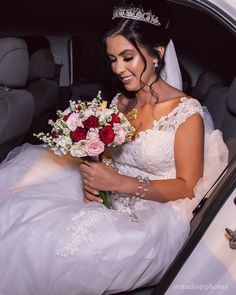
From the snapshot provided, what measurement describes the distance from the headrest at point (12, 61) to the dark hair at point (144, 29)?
651 millimetres

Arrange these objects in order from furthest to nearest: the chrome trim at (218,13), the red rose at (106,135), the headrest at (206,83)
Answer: the headrest at (206,83) → the red rose at (106,135) → the chrome trim at (218,13)

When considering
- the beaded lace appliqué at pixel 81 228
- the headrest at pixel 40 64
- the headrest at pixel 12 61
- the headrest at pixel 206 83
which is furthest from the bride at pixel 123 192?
the headrest at pixel 40 64

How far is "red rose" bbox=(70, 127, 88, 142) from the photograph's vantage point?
1.59 m

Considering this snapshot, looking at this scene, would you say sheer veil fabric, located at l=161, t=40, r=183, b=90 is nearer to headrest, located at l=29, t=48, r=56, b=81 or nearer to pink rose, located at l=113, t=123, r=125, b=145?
pink rose, located at l=113, t=123, r=125, b=145

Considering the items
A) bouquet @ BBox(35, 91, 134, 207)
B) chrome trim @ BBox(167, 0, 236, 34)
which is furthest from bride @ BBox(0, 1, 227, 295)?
chrome trim @ BBox(167, 0, 236, 34)

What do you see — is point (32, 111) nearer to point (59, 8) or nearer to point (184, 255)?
point (59, 8)

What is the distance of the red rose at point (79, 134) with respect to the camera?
1590 mm

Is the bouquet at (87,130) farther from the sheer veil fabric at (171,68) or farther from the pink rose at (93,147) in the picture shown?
the sheer veil fabric at (171,68)

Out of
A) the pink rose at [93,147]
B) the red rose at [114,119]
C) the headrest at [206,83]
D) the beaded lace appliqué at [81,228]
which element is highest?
the red rose at [114,119]

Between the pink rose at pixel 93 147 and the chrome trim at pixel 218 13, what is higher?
the chrome trim at pixel 218 13

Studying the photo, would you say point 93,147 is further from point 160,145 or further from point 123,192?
point 160,145

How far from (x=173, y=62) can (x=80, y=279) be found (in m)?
1.04

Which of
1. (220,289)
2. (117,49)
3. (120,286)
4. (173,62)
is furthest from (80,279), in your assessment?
(173,62)

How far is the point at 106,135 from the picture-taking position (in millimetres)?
1609
